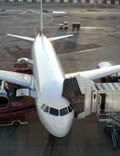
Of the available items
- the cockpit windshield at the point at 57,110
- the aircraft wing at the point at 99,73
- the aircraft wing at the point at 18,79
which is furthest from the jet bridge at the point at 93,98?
the aircraft wing at the point at 99,73

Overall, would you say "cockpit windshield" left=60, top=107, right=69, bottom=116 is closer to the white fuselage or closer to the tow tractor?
the white fuselage

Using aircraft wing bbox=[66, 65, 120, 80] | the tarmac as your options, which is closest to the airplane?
aircraft wing bbox=[66, 65, 120, 80]

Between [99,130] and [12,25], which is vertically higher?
[12,25]

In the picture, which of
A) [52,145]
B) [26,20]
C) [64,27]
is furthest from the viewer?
[26,20]

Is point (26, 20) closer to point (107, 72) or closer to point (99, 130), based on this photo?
point (107, 72)

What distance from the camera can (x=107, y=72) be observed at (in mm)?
23203

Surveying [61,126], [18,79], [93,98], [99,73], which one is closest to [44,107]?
[61,126]

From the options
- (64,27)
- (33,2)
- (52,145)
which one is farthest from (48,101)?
(33,2)

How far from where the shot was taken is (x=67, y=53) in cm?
3516

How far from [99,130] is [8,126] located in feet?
18.2

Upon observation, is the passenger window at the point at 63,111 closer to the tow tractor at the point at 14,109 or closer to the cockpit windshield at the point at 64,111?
the cockpit windshield at the point at 64,111

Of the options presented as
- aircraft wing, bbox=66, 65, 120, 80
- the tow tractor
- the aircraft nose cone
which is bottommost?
the tow tractor

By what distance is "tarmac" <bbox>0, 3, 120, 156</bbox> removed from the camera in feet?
55.8

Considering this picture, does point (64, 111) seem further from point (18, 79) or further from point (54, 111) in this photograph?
point (18, 79)
